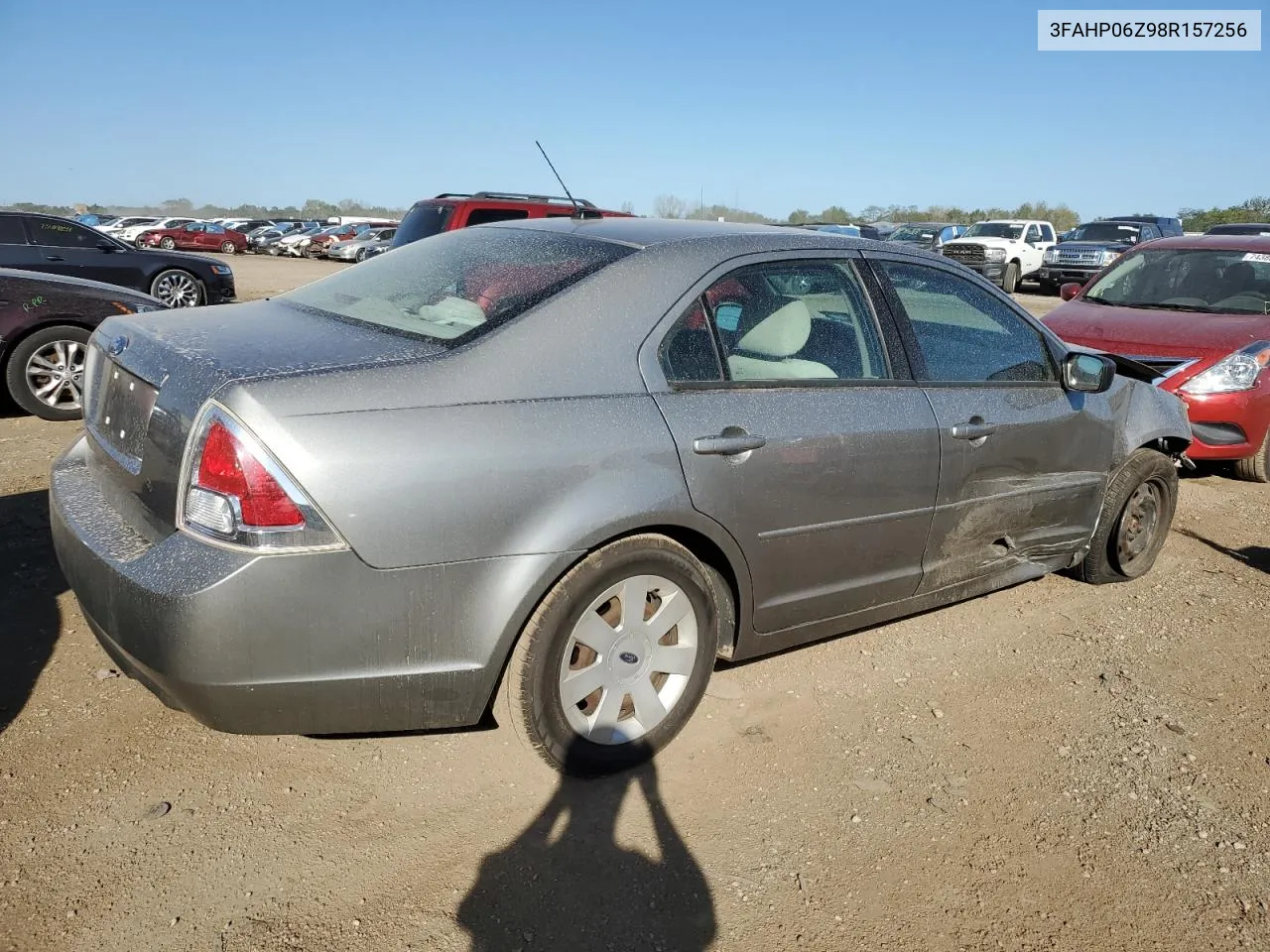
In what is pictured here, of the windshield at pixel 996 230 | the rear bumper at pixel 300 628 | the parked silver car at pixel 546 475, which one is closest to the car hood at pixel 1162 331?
the parked silver car at pixel 546 475

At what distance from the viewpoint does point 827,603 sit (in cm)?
345

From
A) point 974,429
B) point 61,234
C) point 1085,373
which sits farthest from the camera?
point 61,234

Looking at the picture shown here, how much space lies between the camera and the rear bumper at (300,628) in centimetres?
237

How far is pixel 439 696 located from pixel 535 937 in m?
0.65

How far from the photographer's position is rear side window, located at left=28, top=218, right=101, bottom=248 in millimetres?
10953

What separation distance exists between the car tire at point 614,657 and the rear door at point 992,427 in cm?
110

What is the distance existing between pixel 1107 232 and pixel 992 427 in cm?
2282

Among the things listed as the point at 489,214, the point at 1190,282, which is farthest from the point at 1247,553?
the point at 489,214

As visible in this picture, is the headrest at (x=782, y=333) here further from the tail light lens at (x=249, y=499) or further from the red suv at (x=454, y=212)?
the red suv at (x=454, y=212)

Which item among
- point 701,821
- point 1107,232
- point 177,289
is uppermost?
point 1107,232

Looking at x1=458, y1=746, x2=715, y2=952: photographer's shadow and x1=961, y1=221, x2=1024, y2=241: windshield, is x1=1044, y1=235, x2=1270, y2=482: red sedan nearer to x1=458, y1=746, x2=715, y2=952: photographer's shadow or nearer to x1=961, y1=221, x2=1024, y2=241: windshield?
x1=458, y1=746, x2=715, y2=952: photographer's shadow

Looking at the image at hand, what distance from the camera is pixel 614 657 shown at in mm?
2949

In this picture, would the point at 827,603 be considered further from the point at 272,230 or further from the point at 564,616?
the point at 272,230

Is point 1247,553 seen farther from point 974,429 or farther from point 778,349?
point 778,349
